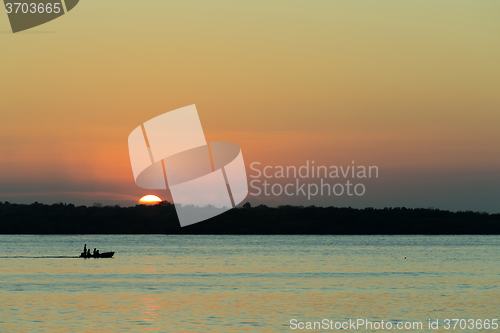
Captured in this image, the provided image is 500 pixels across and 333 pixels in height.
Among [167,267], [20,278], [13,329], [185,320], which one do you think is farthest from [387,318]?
[167,267]

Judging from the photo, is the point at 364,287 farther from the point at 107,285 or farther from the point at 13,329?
the point at 13,329

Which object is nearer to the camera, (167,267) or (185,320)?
(185,320)

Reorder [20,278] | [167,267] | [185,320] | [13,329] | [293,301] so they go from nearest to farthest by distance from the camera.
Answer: [13,329], [185,320], [293,301], [20,278], [167,267]

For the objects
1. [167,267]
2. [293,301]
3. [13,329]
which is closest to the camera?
[13,329]

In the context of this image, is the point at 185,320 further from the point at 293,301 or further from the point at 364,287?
the point at 364,287

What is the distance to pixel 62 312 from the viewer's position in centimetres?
3997

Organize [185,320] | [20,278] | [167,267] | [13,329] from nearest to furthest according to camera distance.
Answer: [13,329], [185,320], [20,278], [167,267]

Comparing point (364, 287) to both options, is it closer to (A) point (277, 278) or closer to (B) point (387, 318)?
(A) point (277, 278)

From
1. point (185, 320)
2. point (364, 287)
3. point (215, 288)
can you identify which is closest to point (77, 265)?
point (215, 288)

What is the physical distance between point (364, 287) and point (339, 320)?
64.2 feet

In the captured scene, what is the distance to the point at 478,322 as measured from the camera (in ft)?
125

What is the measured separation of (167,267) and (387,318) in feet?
156

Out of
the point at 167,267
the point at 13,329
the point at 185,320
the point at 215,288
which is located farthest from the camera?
the point at 167,267

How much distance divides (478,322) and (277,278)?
28699 mm
